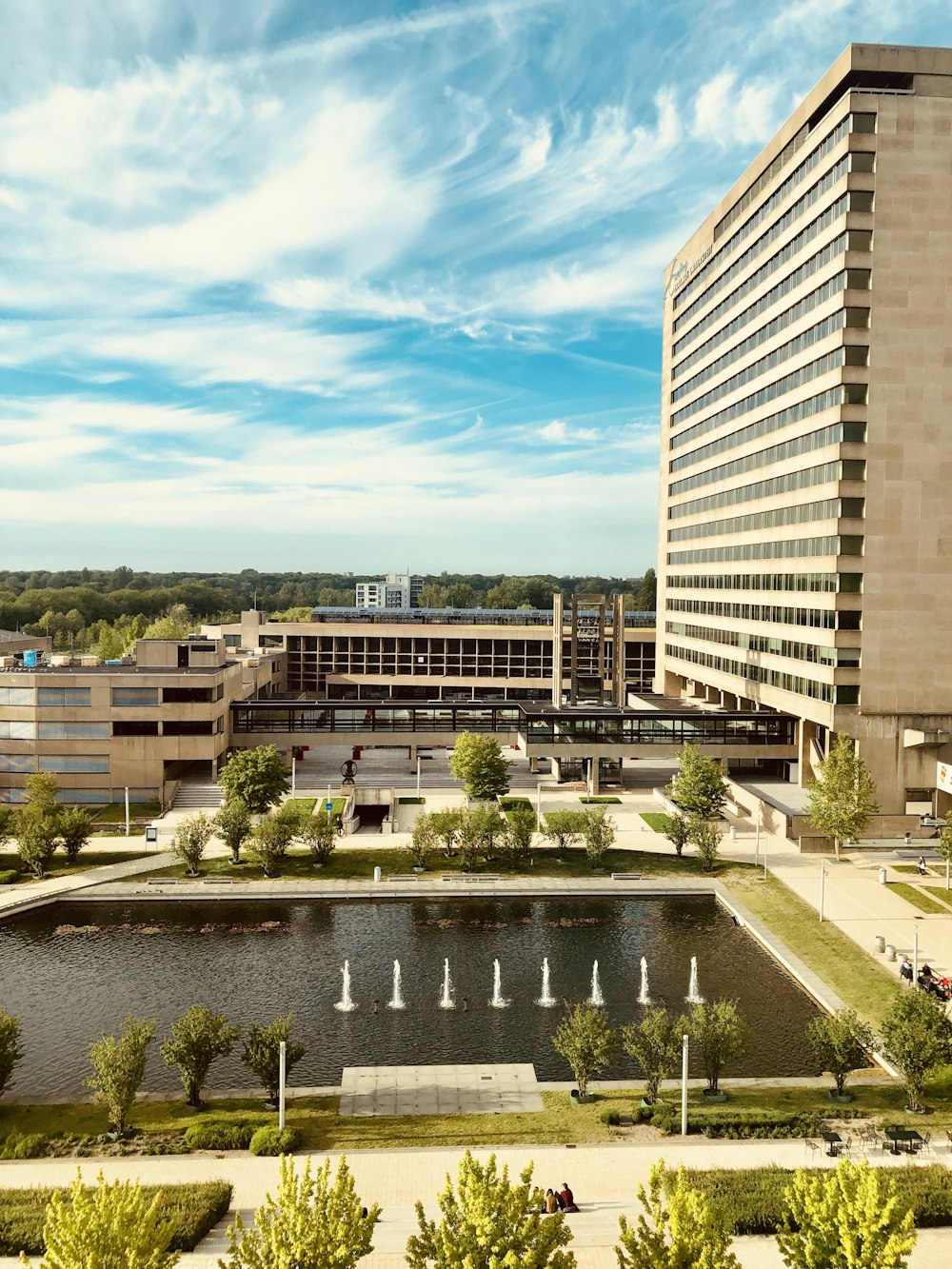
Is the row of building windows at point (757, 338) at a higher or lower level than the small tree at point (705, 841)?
higher

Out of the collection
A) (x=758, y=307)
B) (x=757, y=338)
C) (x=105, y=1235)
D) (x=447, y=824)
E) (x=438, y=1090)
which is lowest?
(x=438, y=1090)

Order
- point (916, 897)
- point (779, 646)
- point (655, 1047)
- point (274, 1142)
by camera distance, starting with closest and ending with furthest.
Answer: point (274, 1142) < point (655, 1047) < point (916, 897) < point (779, 646)

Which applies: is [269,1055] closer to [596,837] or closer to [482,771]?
[596,837]

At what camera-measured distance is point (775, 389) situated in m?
78.6

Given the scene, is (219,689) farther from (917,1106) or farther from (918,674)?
(917,1106)

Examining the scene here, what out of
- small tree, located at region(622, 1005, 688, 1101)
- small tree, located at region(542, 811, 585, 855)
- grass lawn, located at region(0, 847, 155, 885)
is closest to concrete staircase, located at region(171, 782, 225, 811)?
grass lawn, located at region(0, 847, 155, 885)

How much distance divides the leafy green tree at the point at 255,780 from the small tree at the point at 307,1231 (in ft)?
145

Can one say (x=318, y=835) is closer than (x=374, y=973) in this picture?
No

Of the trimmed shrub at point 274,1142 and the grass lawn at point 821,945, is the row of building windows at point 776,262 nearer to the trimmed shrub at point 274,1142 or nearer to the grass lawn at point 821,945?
the grass lawn at point 821,945

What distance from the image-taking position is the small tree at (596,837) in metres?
57.3

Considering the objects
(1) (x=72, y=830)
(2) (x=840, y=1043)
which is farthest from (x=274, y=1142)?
(1) (x=72, y=830)

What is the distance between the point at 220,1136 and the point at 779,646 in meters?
61.6

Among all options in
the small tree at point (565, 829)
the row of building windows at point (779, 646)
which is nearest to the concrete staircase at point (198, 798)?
the small tree at point (565, 829)

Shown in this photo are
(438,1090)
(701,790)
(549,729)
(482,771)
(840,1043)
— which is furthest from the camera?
(549,729)
